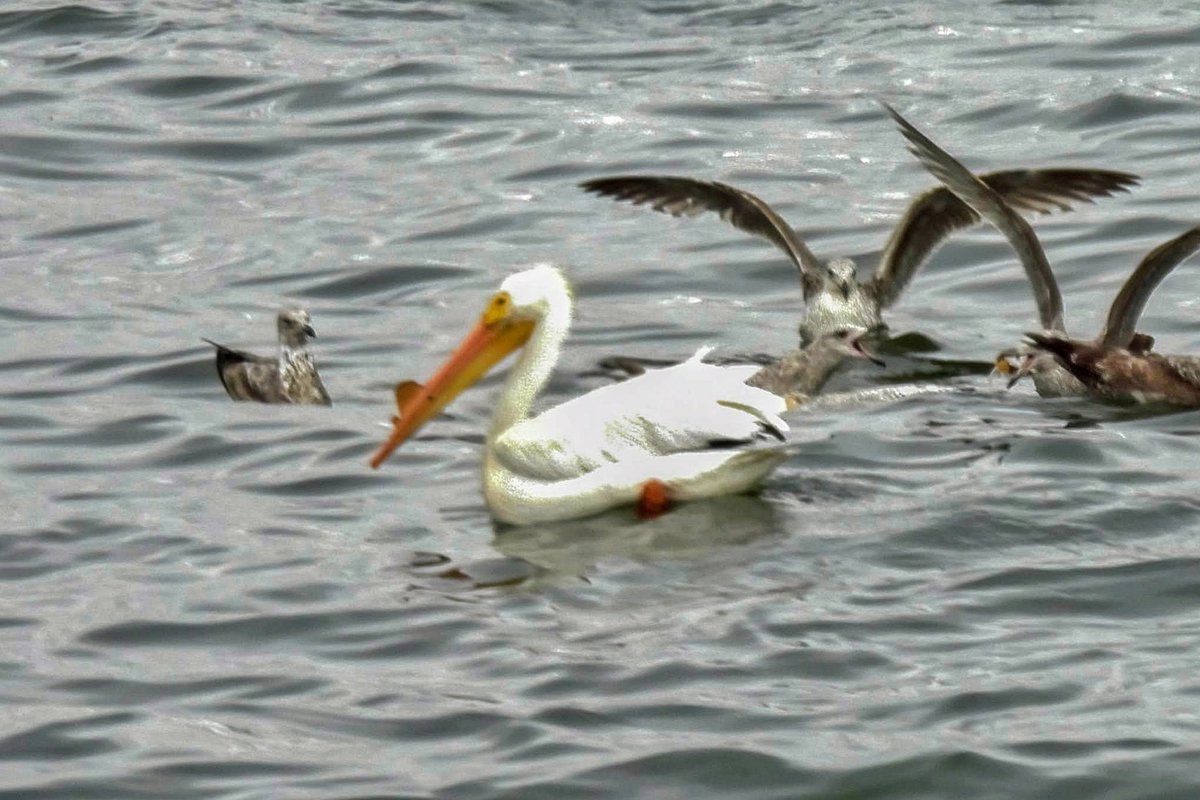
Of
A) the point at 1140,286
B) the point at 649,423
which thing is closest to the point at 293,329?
the point at 649,423

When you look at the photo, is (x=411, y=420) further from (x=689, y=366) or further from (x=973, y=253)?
(x=973, y=253)

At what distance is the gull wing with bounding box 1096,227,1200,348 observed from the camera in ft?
37.4

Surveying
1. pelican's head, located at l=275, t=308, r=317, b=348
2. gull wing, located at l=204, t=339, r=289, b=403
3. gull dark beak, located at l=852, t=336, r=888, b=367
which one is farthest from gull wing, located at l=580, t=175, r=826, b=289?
gull wing, located at l=204, t=339, r=289, b=403

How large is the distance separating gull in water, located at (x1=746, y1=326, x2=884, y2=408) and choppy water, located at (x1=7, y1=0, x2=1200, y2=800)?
24 cm

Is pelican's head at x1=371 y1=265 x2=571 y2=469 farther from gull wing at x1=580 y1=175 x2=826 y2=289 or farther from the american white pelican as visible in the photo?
gull wing at x1=580 y1=175 x2=826 y2=289

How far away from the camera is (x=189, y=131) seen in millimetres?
17781

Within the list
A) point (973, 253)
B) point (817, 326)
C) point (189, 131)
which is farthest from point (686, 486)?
point (189, 131)

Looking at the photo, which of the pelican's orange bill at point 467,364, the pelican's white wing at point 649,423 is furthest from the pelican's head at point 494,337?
the pelican's white wing at point 649,423

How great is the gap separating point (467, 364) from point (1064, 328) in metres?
3.64

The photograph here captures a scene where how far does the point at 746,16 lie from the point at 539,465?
1236 cm

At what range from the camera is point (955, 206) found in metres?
13.5

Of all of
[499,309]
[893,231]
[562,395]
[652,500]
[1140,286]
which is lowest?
[562,395]

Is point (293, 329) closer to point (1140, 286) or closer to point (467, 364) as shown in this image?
point (467, 364)

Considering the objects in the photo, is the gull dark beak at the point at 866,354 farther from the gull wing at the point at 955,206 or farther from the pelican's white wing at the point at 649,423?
the pelican's white wing at the point at 649,423
